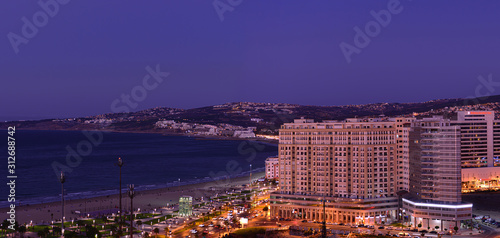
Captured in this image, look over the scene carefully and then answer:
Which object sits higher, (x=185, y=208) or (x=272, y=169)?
(x=272, y=169)

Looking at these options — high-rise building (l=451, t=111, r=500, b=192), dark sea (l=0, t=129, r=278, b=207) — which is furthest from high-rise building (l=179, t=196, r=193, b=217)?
high-rise building (l=451, t=111, r=500, b=192)

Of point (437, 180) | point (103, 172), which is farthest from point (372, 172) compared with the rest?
point (103, 172)

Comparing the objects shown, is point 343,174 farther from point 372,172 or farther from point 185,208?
point 185,208

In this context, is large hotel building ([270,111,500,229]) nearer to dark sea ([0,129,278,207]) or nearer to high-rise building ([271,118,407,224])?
high-rise building ([271,118,407,224])

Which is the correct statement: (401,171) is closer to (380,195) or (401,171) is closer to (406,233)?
(380,195)

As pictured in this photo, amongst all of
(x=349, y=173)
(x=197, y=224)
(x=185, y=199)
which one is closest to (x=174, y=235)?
(x=197, y=224)

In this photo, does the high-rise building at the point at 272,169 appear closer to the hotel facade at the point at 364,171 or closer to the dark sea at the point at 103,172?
the dark sea at the point at 103,172

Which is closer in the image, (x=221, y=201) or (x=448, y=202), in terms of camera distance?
(x=448, y=202)
